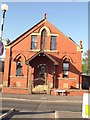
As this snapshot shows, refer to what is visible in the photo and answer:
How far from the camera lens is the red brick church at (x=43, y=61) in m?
25.2

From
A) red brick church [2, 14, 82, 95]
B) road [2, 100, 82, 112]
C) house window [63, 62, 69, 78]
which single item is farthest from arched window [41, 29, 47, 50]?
road [2, 100, 82, 112]

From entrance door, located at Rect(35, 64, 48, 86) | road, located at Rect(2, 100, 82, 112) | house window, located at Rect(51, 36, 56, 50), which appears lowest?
road, located at Rect(2, 100, 82, 112)

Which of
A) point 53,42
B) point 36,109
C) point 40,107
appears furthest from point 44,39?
point 36,109

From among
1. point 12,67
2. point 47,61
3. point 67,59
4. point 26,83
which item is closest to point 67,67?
point 67,59

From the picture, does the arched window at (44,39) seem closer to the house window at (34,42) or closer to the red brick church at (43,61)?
the red brick church at (43,61)

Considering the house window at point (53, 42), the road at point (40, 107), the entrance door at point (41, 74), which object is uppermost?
the house window at point (53, 42)

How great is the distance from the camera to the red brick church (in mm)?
25188

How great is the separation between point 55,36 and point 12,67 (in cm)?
840

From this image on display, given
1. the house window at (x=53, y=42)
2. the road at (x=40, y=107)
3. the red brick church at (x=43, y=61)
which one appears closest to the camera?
the road at (x=40, y=107)

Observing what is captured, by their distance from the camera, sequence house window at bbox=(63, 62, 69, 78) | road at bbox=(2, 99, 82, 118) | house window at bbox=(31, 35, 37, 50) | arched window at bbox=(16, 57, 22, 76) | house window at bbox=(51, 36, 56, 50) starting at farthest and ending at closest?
house window at bbox=(31, 35, 37, 50) < house window at bbox=(51, 36, 56, 50) < arched window at bbox=(16, 57, 22, 76) < house window at bbox=(63, 62, 69, 78) < road at bbox=(2, 99, 82, 118)

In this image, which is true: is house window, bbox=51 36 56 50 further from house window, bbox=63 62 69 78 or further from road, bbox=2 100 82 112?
road, bbox=2 100 82 112

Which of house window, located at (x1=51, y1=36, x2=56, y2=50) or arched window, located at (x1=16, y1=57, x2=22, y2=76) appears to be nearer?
arched window, located at (x1=16, y1=57, x2=22, y2=76)

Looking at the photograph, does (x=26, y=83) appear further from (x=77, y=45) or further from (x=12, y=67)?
(x=77, y=45)

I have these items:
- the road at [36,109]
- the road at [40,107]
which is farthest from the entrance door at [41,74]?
the road at [36,109]
